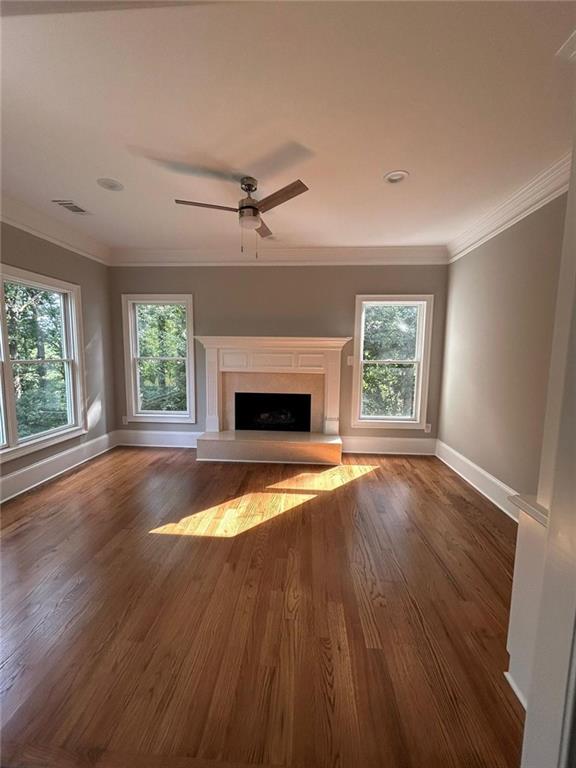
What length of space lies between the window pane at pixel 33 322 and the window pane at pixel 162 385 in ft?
3.58

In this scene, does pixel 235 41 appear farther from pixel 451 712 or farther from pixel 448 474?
pixel 448 474

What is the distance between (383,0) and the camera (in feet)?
3.71

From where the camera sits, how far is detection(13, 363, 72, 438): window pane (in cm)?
299

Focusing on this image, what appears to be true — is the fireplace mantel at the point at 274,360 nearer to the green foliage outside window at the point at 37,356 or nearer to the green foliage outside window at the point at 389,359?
the green foliage outside window at the point at 389,359

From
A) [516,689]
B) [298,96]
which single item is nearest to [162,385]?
[298,96]

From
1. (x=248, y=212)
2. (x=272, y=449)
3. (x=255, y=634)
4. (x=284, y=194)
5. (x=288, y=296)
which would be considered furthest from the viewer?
(x=288, y=296)

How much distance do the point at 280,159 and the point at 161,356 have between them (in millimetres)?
3125

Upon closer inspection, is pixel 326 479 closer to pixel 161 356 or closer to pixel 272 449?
pixel 272 449

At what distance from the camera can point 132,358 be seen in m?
4.36

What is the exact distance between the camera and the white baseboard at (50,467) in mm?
2830

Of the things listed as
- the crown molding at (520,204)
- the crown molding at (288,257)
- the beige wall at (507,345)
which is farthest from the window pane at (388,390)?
the crown molding at (520,204)

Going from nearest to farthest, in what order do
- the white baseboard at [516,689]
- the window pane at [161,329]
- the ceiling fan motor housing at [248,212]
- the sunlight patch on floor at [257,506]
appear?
the white baseboard at [516,689]
the ceiling fan motor housing at [248,212]
the sunlight patch on floor at [257,506]
the window pane at [161,329]

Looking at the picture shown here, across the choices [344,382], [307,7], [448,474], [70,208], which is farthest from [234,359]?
[307,7]

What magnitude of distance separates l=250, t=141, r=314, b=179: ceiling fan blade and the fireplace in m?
2.70
